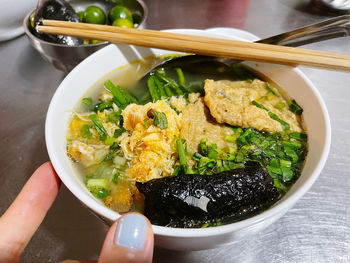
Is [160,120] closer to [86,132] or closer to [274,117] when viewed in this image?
[86,132]

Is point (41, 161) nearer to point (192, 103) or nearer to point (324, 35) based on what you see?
point (192, 103)

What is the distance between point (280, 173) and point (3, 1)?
2897 millimetres

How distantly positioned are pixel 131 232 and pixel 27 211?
60 centimetres

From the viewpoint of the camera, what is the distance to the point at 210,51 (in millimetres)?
1739

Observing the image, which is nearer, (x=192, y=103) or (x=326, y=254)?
(x=326, y=254)

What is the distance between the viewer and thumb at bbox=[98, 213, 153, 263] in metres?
1.00

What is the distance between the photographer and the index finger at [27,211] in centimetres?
122

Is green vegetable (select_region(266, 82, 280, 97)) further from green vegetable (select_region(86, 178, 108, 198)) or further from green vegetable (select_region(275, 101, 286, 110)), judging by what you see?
green vegetable (select_region(86, 178, 108, 198))

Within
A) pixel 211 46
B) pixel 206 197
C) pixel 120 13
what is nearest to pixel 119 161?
pixel 206 197

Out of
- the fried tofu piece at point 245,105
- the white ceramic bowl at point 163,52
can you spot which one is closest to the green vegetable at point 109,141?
the white ceramic bowl at point 163,52

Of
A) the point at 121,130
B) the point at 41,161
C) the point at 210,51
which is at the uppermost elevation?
the point at 210,51

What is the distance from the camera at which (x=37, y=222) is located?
4.37 feet

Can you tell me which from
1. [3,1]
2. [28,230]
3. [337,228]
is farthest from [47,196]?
[3,1]

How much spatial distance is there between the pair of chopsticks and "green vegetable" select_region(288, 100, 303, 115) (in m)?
0.24
